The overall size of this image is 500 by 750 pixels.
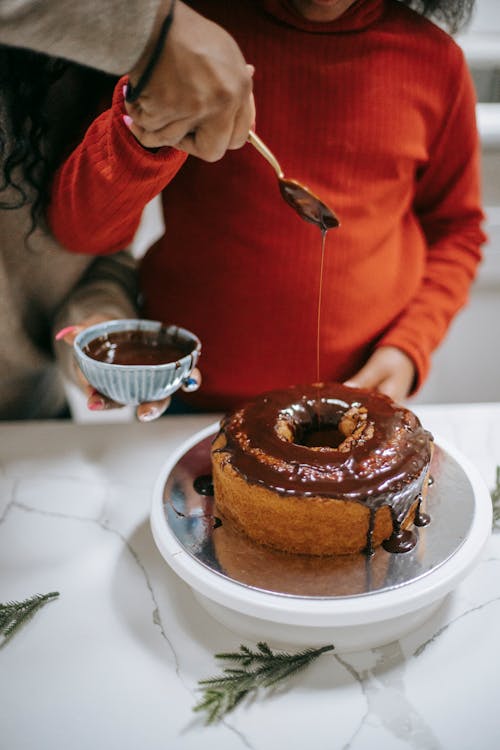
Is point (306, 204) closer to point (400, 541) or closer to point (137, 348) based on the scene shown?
point (137, 348)

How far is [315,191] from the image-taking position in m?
1.09

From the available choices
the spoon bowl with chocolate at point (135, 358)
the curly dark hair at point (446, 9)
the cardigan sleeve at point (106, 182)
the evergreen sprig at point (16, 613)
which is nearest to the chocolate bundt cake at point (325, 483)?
the spoon bowl with chocolate at point (135, 358)

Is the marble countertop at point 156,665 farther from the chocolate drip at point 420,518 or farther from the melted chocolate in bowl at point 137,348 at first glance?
the melted chocolate in bowl at point 137,348

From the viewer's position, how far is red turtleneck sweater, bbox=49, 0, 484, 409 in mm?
1025

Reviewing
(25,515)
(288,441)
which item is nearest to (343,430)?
(288,441)

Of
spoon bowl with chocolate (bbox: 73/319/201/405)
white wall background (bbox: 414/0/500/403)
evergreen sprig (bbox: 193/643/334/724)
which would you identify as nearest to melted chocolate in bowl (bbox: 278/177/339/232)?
spoon bowl with chocolate (bbox: 73/319/201/405)

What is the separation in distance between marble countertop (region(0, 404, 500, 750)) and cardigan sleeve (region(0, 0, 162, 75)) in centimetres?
64

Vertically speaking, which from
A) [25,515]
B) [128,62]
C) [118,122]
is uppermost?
[128,62]

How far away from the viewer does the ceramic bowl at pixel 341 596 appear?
67 cm

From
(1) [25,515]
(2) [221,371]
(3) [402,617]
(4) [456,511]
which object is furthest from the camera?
(2) [221,371]

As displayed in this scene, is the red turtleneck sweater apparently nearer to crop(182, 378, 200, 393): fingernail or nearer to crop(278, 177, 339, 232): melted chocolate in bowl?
crop(278, 177, 339, 232): melted chocolate in bowl

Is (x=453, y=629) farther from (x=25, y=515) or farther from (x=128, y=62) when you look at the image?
(x=128, y=62)

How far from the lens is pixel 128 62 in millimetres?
618

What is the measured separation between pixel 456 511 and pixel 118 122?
0.70m
